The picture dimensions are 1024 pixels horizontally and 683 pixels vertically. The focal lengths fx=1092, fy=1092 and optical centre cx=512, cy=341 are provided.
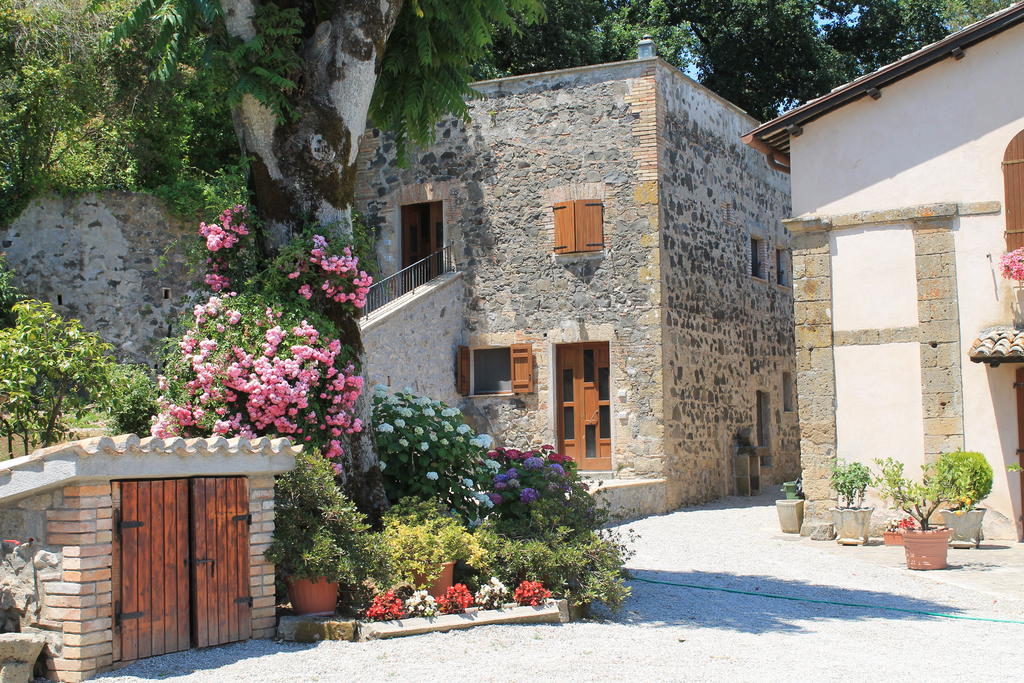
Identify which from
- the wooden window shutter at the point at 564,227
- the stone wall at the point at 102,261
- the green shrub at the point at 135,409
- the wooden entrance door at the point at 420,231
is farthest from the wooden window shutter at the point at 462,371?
the green shrub at the point at 135,409

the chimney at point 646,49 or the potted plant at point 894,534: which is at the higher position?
the chimney at point 646,49

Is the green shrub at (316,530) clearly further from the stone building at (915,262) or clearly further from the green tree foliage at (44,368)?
the stone building at (915,262)

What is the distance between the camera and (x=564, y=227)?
16.9 meters

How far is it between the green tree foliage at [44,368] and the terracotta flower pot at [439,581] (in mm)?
3565

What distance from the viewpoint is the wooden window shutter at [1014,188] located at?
12164mm

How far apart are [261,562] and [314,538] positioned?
15.1 inches

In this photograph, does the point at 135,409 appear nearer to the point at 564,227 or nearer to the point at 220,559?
the point at 220,559

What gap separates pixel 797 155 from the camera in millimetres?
13555

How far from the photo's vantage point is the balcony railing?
17.6 m

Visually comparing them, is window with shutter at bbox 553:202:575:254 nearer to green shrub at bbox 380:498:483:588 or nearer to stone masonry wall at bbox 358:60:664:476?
stone masonry wall at bbox 358:60:664:476

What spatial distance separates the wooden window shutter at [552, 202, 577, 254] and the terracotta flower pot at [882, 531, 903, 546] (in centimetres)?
662

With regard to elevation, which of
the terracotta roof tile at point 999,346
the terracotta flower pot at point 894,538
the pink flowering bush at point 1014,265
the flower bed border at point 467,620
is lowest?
the terracotta flower pot at point 894,538

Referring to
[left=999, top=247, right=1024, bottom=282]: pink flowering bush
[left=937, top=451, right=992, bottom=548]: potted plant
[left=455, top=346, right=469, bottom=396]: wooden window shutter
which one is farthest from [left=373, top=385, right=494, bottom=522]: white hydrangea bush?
[left=455, top=346, right=469, bottom=396]: wooden window shutter

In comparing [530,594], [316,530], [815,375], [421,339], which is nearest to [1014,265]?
[815,375]
